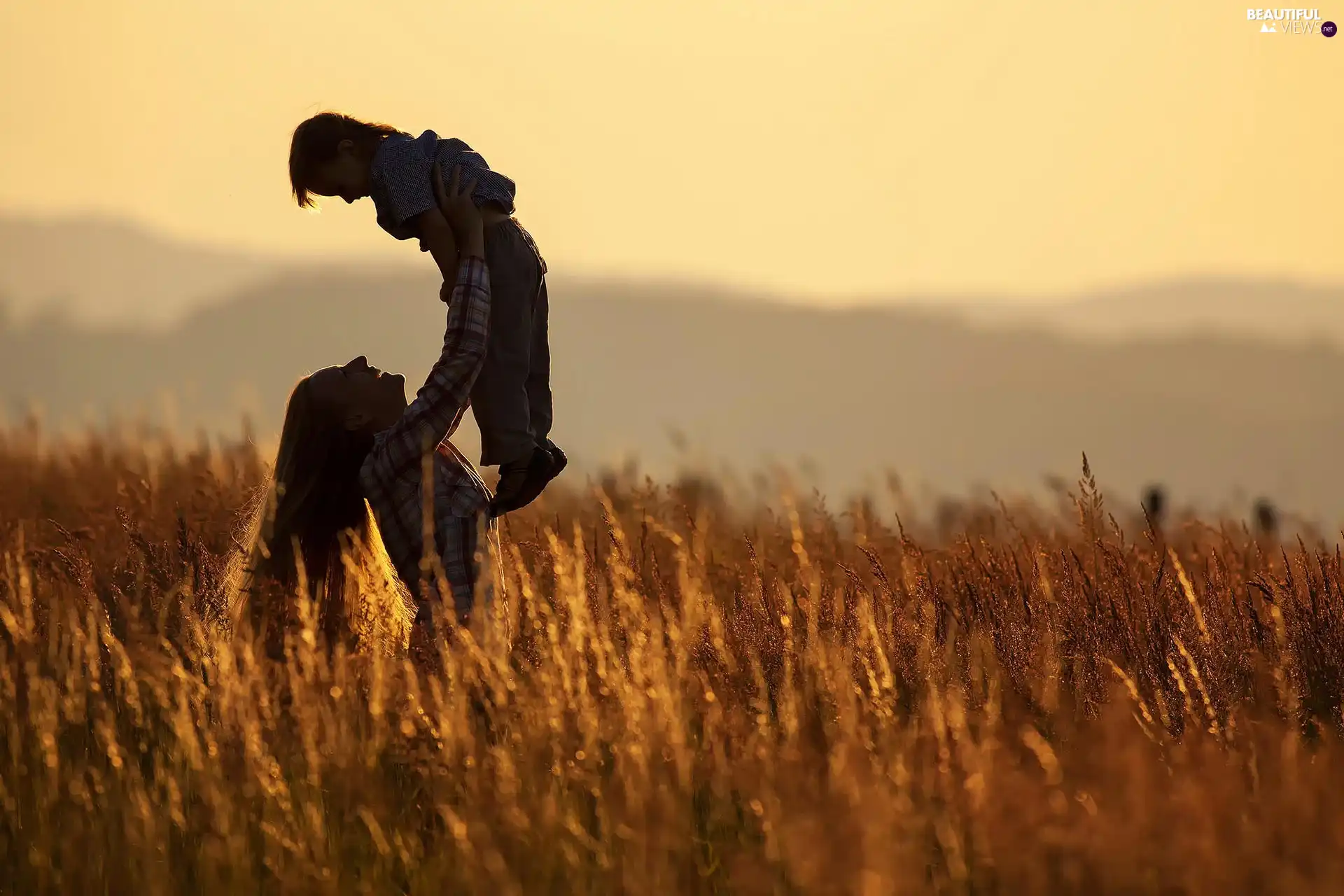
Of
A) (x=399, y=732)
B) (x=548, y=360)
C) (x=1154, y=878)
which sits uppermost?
(x=548, y=360)

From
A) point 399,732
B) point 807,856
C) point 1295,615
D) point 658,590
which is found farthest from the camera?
point 658,590

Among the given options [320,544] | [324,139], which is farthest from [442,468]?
[324,139]

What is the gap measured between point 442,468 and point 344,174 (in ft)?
2.95

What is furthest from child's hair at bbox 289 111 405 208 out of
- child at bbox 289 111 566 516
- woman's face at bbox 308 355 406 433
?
woman's face at bbox 308 355 406 433

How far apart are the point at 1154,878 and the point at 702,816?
1.05 meters

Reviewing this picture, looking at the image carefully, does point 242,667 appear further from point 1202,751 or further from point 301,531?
point 1202,751

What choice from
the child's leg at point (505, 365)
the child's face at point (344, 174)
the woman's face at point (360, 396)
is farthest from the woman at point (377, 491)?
the child's face at point (344, 174)

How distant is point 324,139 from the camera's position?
4.16m

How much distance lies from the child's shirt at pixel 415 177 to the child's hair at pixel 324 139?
0.06m

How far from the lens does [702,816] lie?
3309mm

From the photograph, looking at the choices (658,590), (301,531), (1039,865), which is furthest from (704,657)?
(1039,865)

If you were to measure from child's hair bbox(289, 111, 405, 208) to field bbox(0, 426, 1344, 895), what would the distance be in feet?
4.18

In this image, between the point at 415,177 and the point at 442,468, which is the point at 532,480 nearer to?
the point at 442,468

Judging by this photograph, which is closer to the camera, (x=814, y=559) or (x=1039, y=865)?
(x=1039, y=865)
